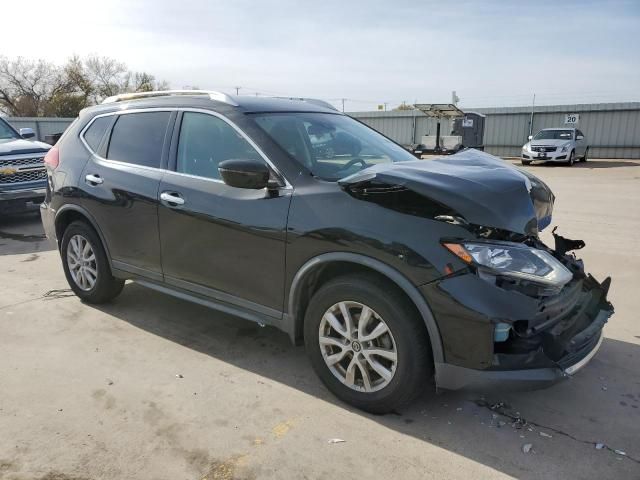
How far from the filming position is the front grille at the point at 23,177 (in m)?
8.38

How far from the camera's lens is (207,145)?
3.83 meters

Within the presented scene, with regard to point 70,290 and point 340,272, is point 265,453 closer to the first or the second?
point 340,272

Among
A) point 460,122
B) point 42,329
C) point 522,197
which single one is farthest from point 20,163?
point 460,122

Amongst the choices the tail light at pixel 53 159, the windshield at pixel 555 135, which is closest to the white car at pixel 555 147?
the windshield at pixel 555 135

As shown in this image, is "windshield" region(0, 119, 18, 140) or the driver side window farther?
"windshield" region(0, 119, 18, 140)

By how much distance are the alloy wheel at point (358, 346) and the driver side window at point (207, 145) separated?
1217 mm

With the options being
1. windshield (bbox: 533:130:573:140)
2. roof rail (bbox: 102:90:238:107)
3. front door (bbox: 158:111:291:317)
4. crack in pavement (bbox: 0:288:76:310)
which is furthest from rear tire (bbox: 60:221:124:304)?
windshield (bbox: 533:130:573:140)

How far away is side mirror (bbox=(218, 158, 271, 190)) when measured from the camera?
10.5 feet

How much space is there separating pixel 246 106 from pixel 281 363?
6.09 ft

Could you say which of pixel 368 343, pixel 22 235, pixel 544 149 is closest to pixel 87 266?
pixel 368 343

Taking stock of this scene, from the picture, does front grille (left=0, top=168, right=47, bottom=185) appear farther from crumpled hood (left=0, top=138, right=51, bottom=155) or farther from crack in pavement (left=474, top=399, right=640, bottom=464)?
crack in pavement (left=474, top=399, right=640, bottom=464)

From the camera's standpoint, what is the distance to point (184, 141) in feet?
13.0

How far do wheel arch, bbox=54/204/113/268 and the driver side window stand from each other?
114 cm

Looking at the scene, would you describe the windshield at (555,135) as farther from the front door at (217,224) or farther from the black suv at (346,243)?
the front door at (217,224)
